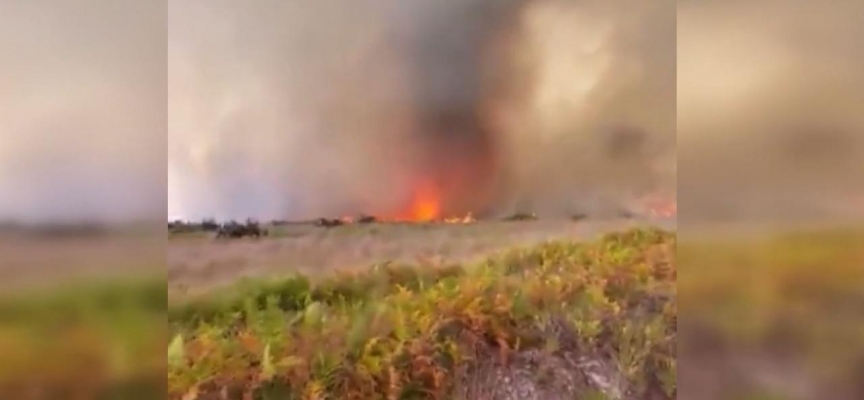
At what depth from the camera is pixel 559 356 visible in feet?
5.01

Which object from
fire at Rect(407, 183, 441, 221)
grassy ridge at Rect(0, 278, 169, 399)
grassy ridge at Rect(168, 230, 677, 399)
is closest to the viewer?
grassy ridge at Rect(0, 278, 169, 399)

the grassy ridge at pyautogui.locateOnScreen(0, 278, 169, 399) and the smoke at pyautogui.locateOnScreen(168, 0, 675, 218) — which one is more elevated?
the smoke at pyautogui.locateOnScreen(168, 0, 675, 218)

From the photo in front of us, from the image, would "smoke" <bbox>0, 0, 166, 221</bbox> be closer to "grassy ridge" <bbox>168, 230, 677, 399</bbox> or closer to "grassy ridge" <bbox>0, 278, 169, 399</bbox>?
"grassy ridge" <bbox>0, 278, 169, 399</bbox>

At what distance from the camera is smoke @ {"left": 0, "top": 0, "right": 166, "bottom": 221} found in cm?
133

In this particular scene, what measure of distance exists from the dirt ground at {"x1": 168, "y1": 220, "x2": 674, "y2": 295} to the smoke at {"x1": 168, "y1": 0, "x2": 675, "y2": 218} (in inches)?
1.8

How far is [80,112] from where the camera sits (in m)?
1.35

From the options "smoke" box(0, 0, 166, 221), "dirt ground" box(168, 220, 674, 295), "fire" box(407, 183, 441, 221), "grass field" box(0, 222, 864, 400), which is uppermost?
"smoke" box(0, 0, 166, 221)

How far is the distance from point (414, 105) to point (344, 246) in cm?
33

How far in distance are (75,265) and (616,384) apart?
1101mm

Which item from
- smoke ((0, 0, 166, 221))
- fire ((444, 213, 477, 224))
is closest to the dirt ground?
fire ((444, 213, 477, 224))

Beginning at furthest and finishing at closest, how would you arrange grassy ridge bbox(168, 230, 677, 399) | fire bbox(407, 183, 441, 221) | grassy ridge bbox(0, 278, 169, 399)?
fire bbox(407, 183, 441, 221)
grassy ridge bbox(168, 230, 677, 399)
grassy ridge bbox(0, 278, 169, 399)

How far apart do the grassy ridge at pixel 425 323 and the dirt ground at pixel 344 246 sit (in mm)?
26

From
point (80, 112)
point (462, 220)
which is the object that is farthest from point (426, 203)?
point (80, 112)

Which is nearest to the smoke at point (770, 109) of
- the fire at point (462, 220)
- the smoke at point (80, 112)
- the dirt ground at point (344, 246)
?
the dirt ground at point (344, 246)
